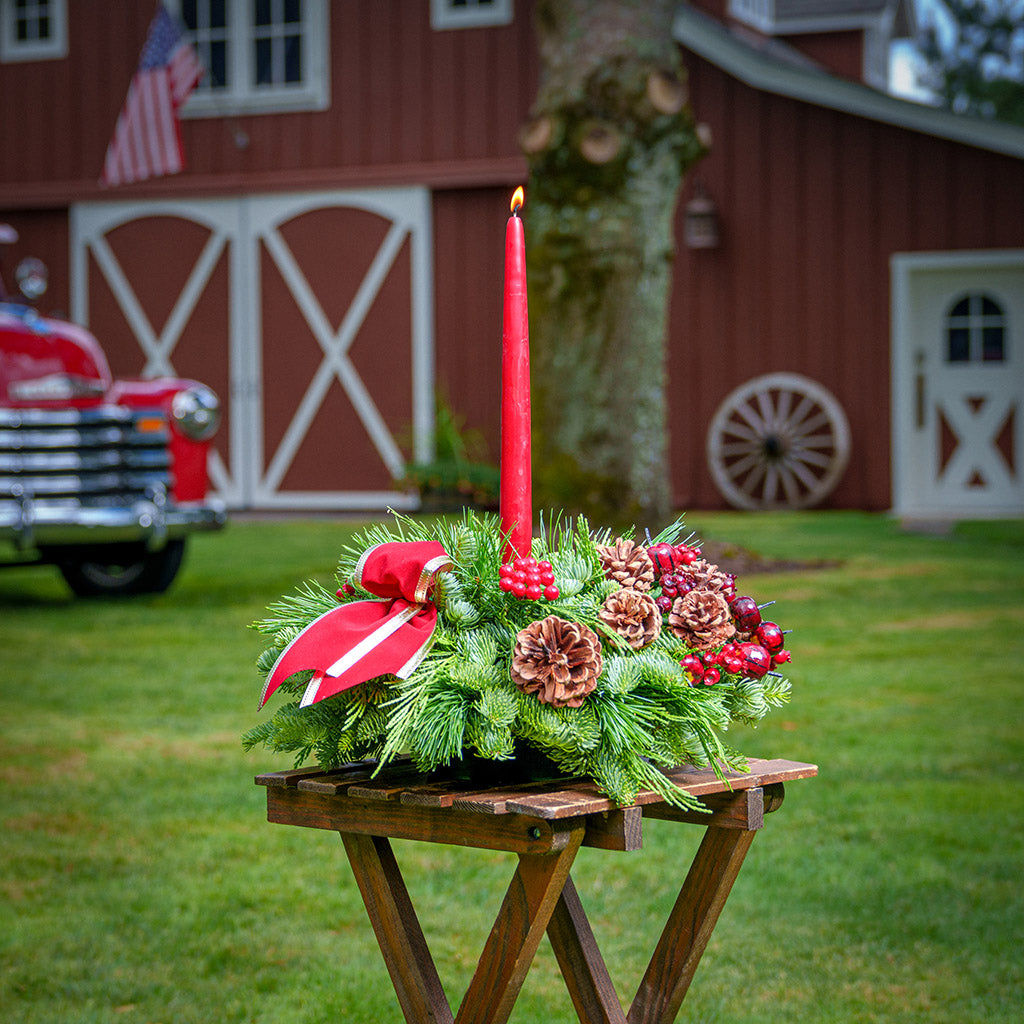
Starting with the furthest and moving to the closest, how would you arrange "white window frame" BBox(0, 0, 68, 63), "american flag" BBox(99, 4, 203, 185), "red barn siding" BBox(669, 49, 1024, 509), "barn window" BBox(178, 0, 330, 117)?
"white window frame" BBox(0, 0, 68, 63), "barn window" BBox(178, 0, 330, 117), "red barn siding" BBox(669, 49, 1024, 509), "american flag" BBox(99, 4, 203, 185)

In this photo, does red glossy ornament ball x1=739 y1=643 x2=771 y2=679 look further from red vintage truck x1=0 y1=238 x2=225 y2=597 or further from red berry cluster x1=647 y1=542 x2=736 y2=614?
red vintage truck x1=0 y1=238 x2=225 y2=597

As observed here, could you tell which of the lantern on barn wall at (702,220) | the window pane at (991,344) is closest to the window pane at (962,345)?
the window pane at (991,344)

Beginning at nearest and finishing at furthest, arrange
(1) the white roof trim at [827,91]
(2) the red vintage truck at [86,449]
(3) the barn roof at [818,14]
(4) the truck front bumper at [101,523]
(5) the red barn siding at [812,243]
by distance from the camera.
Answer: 1. (4) the truck front bumper at [101,523]
2. (2) the red vintage truck at [86,449]
3. (1) the white roof trim at [827,91]
4. (5) the red barn siding at [812,243]
5. (3) the barn roof at [818,14]

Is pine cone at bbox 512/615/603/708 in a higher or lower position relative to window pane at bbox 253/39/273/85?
lower

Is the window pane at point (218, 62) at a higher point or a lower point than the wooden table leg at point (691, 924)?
higher

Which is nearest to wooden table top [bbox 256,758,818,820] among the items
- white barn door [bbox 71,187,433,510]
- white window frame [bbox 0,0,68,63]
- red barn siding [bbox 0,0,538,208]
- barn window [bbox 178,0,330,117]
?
white barn door [bbox 71,187,433,510]

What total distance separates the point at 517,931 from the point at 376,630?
1.14 feet

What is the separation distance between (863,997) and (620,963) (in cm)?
41

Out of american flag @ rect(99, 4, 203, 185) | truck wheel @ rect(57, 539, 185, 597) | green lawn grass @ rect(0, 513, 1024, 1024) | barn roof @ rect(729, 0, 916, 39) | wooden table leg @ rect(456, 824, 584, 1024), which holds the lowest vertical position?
green lawn grass @ rect(0, 513, 1024, 1024)

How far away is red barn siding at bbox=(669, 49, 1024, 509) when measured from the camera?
11508 millimetres

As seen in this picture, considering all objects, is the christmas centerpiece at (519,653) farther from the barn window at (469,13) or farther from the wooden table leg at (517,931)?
the barn window at (469,13)

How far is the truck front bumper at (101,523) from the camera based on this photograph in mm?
6465

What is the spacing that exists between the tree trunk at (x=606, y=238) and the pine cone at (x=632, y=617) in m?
5.87

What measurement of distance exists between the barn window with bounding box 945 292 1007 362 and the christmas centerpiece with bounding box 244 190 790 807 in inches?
422
